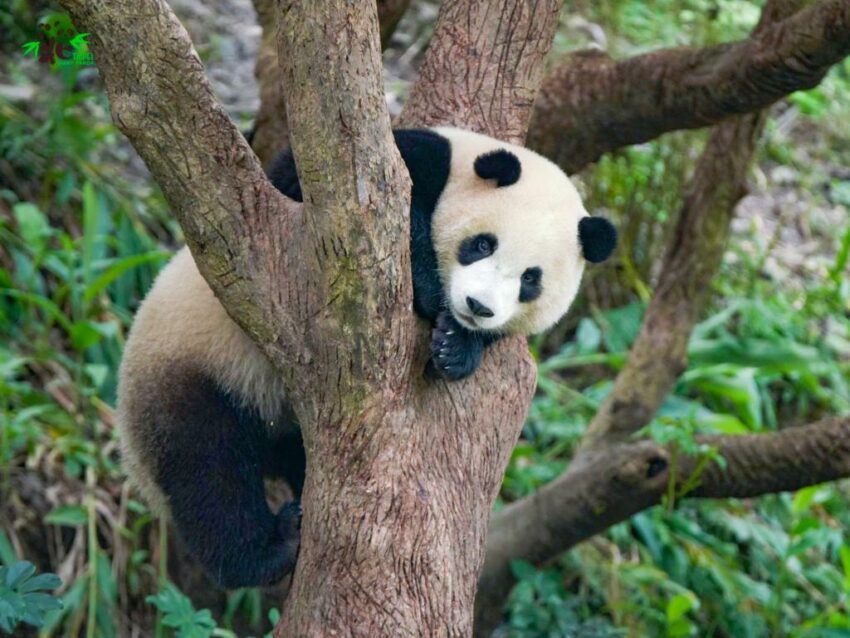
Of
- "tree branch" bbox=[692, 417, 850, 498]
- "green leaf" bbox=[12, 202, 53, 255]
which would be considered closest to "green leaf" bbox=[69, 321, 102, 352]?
"green leaf" bbox=[12, 202, 53, 255]

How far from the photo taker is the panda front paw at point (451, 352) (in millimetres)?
2447


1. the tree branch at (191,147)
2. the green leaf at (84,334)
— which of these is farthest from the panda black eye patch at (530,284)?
the green leaf at (84,334)

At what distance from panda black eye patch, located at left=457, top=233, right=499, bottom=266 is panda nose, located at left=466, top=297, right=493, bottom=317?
17 cm

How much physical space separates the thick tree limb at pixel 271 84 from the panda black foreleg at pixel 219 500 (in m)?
1.55

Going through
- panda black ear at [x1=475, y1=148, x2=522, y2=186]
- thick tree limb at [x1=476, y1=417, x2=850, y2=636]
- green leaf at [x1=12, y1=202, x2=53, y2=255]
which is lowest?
thick tree limb at [x1=476, y1=417, x2=850, y2=636]

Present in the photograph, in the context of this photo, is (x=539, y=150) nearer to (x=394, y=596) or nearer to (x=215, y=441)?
(x=215, y=441)

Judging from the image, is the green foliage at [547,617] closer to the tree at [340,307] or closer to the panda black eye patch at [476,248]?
the tree at [340,307]

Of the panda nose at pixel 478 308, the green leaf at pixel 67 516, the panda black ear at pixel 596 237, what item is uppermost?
the panda black ear at pixel 596 237

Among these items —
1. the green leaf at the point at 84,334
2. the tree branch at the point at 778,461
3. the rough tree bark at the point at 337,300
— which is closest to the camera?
the rough tree bark at the point at 337,300

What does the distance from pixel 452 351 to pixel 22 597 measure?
44.0 inches

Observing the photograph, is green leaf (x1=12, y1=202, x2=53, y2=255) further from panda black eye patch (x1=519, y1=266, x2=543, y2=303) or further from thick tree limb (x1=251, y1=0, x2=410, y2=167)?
panda black eye patch (x1=519, y1=266, x2=543, y2=303)

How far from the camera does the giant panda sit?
2668mm

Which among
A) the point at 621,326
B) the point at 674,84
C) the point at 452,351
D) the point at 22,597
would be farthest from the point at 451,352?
the point at 621,326

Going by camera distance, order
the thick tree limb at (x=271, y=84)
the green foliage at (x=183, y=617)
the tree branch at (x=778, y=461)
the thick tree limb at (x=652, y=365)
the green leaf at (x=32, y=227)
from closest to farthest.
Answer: the green foliage at (x=183, y=617)
the tree branch at (x=778, y=461)
the thick tree limb at (x=652, y=365)
the thick tree limb at (x=271, y=84)
the green leaf at (x=32, y=227)
